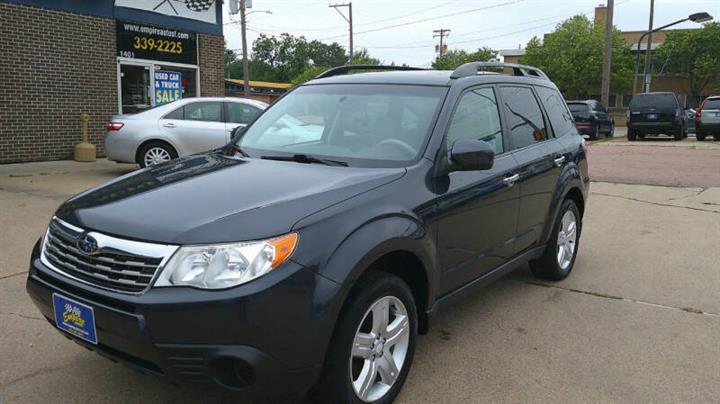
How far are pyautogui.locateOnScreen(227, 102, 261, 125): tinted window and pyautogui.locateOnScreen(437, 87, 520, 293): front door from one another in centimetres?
728

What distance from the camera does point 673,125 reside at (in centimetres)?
2122

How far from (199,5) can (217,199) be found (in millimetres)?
13513

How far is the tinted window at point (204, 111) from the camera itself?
10.4m

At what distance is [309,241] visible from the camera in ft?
8.14

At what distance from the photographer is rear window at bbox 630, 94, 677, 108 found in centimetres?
2130

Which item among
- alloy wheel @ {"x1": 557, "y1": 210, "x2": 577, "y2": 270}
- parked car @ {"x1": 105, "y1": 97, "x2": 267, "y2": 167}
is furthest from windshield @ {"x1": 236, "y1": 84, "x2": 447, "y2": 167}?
parked car @ {"x1": 105, "y1": 97, "x2": 267, "y2": 167}

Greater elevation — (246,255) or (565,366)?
(246,255)

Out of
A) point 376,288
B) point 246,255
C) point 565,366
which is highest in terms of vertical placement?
point 246,255

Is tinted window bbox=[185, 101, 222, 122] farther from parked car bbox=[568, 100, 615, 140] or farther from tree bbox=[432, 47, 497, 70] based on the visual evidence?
tree bbox=[432, 47, 497, 70]

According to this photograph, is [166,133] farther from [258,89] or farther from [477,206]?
[258,89]

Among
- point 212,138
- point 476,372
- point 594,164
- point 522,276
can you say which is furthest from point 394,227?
point 594,164

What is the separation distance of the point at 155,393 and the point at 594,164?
495 inches

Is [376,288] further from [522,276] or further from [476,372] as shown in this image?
[522,276]

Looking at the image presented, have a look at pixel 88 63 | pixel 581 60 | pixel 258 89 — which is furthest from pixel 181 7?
pixel 581 60
